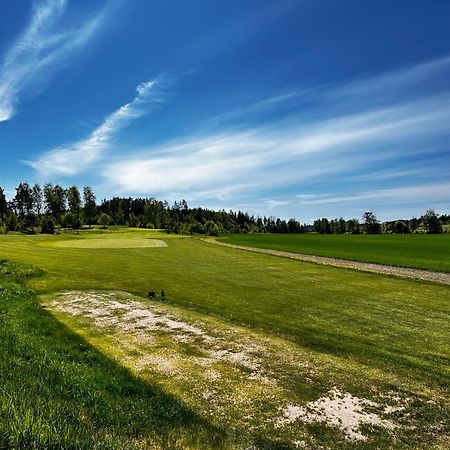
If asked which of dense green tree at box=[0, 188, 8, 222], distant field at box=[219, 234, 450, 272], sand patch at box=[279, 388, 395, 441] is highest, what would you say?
dense green tree at box=[0, 188, 8, 222]

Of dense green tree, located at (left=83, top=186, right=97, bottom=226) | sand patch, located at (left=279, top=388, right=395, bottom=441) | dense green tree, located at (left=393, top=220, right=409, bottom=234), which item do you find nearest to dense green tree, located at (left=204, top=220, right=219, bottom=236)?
dense green tree, located at (left=83, top=186, right=97, bottom=226)

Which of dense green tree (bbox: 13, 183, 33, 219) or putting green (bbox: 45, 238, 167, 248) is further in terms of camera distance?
dense green tree (bbox: 13, 183, 33, 219)

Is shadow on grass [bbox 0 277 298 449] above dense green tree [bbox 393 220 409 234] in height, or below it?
below

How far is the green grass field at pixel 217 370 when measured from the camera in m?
7.27

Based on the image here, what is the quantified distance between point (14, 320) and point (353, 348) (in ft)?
49.0

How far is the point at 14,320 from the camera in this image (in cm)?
1479

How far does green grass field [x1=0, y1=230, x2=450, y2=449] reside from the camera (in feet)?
23.8

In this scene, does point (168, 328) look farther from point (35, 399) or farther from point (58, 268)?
point (58, 268)

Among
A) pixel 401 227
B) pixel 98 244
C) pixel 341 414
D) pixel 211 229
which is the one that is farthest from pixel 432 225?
pixel 341 414

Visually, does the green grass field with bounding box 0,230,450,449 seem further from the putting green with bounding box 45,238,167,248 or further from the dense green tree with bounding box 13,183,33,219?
the dense green tree with bounding box 13,183,33,219

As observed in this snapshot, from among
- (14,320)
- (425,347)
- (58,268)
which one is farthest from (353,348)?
(58,268)

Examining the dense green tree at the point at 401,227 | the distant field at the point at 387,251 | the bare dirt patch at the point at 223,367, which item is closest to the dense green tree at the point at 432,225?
the dense green tree at the point at 401,227

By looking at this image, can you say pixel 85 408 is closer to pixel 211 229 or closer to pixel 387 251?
pixel 387 251

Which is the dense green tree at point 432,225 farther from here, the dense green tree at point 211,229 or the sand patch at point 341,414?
the sand patch at point 341,414
